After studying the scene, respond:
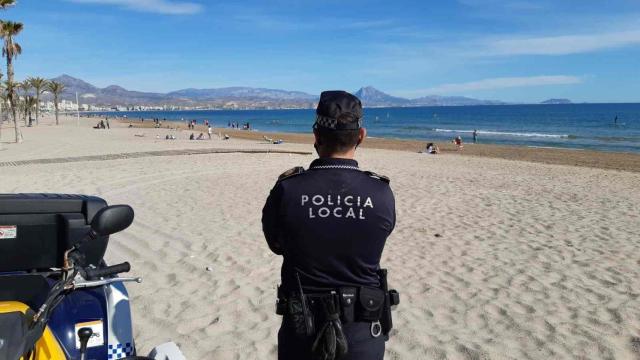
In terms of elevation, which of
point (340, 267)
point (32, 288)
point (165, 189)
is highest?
point (340, 267)

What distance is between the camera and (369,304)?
2.36m

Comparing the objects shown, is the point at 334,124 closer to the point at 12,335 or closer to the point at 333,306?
the point at 333,306

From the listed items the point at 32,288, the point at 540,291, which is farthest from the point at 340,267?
the point at 540,291

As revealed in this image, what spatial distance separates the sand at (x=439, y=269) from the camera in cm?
482

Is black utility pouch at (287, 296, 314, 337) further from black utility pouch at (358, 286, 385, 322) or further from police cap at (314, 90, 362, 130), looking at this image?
police cap at (314, 90, 362, 130)

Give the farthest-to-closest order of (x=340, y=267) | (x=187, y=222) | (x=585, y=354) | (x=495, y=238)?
1. (x=187, y=222)
2. (x=495, y=238)
3. (x=585, y=354)
4. (x=340, y=267)

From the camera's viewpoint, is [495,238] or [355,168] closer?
[355,168]

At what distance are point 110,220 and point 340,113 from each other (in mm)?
1111

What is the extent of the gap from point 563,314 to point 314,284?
413 cm

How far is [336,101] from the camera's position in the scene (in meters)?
2.38

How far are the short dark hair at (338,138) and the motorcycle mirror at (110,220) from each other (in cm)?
95

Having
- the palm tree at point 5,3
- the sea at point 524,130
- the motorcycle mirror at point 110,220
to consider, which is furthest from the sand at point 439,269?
the sea at point 524,130

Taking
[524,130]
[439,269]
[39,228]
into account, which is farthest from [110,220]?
[524,130]

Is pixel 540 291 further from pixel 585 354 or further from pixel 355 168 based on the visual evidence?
pixel 355 168
